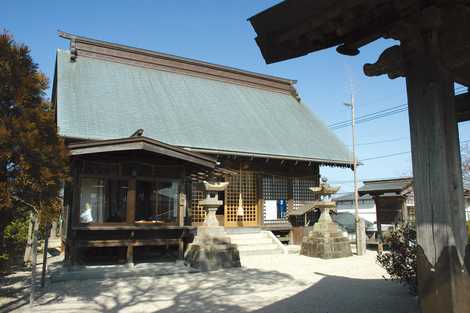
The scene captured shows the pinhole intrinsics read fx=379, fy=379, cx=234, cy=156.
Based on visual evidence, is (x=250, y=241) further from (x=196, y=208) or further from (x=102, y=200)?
(x=102, y=200)

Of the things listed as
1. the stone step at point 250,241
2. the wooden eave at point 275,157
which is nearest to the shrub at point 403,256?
the stone step at point 250,241

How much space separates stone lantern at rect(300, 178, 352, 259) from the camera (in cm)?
1287

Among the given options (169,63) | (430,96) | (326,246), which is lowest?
(326,246)

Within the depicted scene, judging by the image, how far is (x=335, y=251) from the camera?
13.0m

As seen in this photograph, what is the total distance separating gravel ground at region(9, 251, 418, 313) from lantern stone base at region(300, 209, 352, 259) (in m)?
2.24

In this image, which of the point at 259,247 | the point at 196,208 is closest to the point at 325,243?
the point at 259,247

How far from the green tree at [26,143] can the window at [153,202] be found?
4.90m

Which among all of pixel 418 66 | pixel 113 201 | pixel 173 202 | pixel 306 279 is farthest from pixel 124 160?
pixel 418 66

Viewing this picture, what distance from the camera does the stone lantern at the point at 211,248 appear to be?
10.5 meters

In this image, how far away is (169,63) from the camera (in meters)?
18.9

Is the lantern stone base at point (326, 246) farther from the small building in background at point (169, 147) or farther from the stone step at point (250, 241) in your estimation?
the small building in background at point (169, 147)

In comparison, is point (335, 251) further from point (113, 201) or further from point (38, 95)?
point (38, 95)

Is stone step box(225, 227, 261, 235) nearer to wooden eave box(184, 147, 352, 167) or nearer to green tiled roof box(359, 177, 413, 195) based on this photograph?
wooden eave box(184, 147, 352, 167)

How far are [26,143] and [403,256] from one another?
623cm
